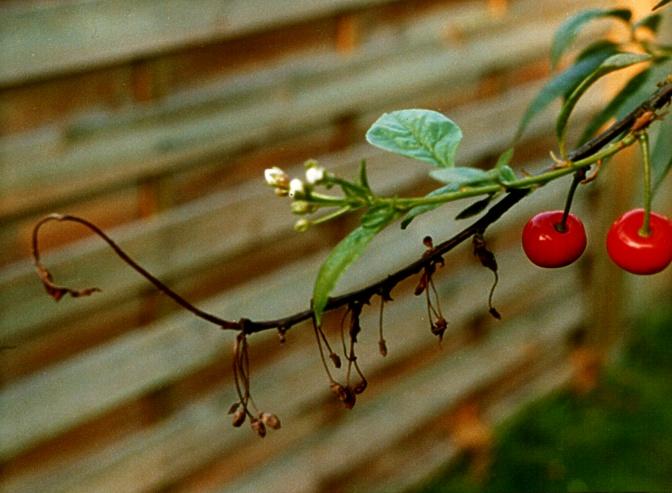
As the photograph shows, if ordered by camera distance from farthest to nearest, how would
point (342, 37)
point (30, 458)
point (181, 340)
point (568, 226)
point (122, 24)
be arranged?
point (342, 37) < point (181, 340) < point (30, 458) < point (122, 24) < point (568, 226)

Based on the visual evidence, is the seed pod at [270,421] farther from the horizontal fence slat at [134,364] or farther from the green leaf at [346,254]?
the horizontal fence slat at [134,364]

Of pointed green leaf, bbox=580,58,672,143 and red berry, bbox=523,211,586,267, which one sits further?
pointed green leaf, bbox=580,58,672,143

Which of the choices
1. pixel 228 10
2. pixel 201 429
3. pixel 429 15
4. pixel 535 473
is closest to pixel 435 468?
pixel 535 473

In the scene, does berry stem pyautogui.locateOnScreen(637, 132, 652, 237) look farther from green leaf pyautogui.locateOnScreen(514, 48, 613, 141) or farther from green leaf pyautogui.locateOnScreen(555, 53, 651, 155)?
green leaf pyautogui.locateOnScreen(514, 48, 613, 141)

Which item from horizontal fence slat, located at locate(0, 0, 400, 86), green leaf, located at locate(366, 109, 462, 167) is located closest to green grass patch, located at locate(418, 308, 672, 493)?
horizontal fence slat, located at locate(0, 0, 400, 86)

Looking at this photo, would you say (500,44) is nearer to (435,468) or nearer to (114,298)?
(435,468)
